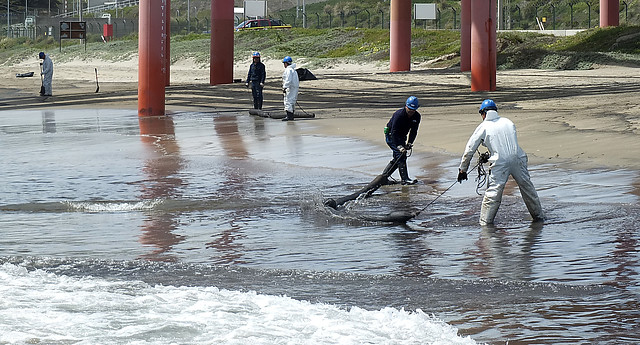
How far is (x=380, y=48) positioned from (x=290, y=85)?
29630 millimetres

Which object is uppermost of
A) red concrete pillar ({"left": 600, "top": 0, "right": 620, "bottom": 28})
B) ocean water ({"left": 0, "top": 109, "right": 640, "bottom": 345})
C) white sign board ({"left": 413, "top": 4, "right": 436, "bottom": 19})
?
white sign board ({"left": 413, "top": 4, "right": 436, "bottom": 19})

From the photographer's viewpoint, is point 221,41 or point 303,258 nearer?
point 303,258

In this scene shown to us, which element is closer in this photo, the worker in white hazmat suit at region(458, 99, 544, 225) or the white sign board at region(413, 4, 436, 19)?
the worker in white hazmat suit at region(458, 99, 544, 225)

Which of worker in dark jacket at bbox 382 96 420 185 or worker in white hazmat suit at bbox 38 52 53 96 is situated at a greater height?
worker in white hazmat suit at bbox 38 52 53 96

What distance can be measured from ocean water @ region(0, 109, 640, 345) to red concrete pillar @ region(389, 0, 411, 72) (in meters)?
28.3

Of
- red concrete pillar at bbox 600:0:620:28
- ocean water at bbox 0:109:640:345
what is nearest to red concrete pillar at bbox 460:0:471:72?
red concrete pillar at bbox 600:0:620:28

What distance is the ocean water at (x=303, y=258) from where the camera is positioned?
329 inches

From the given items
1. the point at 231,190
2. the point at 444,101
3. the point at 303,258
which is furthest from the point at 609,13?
the point at 303,258

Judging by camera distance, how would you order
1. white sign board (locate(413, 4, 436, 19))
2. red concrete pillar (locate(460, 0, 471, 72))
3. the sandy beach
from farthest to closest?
white sign board (locate(413, 4, 436, 19)) < red concrete pillar (locate(460, 0, 471, 72)) < the sandy beach

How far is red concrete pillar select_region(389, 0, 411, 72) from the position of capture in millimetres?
46188

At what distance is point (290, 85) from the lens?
25844mm

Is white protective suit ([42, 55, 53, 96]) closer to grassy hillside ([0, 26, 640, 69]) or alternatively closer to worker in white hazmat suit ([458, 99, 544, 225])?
grassy hillside ([0, 26, 640, 69])

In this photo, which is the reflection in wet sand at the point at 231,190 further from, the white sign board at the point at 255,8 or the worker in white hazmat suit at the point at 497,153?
the white sign board at the point at 255,8

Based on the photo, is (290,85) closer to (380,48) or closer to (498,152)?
(498,152)
